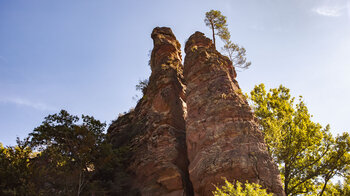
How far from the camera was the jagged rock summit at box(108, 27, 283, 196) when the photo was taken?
16938 mm

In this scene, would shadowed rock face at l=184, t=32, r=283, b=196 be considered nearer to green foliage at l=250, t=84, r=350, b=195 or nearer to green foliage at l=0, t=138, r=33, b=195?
green foliage at l=250, t=84, r=350, b=195

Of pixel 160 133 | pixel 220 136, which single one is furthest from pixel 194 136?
pixel 160 133

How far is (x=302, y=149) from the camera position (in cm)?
2336

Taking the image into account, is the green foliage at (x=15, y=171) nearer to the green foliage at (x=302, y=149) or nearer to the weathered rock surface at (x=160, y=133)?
the weathered rock surface at (x=160, y=133)

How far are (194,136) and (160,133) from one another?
15.7 ft

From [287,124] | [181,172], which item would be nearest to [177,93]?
[181,172]

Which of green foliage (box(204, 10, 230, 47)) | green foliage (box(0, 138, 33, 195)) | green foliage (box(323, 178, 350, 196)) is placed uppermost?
green foliage (box(204, 10, 230, 47))

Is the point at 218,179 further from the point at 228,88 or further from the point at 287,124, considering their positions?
the point at 287,124

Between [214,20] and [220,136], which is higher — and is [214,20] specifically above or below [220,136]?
above

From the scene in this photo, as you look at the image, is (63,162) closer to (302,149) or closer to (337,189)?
(302,149)

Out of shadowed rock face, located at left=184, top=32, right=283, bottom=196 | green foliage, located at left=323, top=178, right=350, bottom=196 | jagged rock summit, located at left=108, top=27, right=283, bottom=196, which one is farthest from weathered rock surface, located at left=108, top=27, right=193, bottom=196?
green foliage, located at left=323, top=178, right=350, bottom=196

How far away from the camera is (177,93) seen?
2830 cm

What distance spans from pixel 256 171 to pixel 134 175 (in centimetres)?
1267

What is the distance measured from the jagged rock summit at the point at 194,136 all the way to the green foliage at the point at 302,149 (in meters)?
4.95
